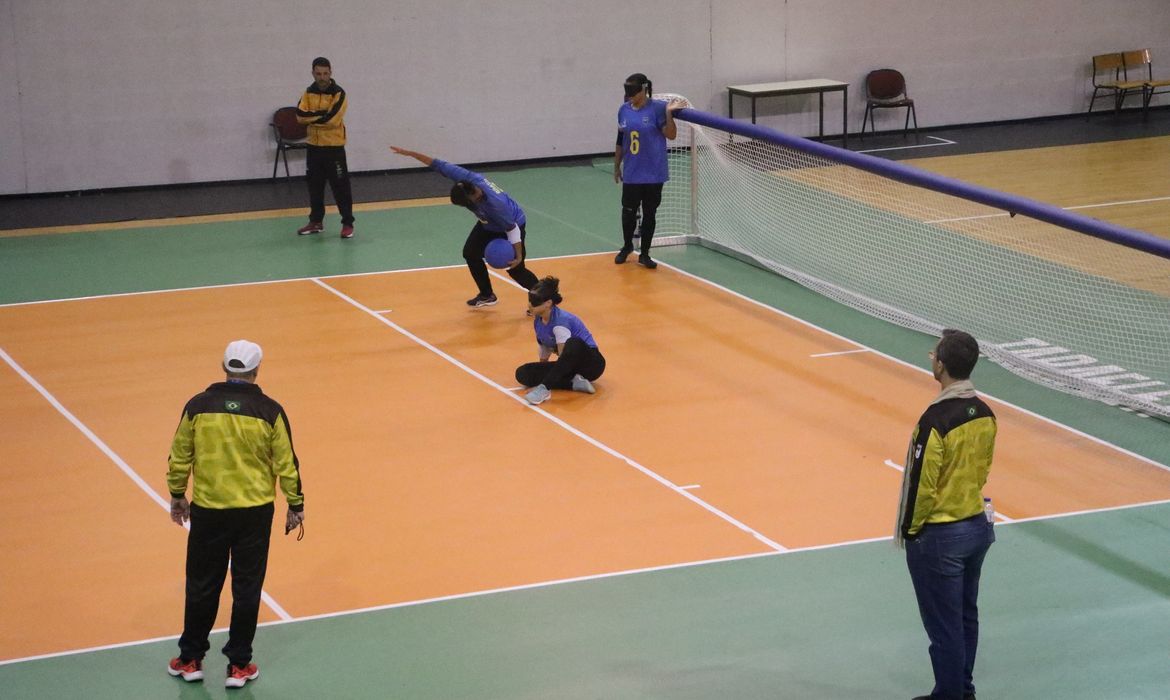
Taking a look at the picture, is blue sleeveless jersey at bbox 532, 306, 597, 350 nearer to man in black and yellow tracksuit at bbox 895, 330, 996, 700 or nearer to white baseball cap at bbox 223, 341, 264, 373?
white baseball cap at bbox 223, 341, 264, 373

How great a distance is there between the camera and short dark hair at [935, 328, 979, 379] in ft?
22.8

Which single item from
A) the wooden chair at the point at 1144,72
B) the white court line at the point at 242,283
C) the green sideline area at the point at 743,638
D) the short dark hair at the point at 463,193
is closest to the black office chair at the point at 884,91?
the wooden chair at the point at 1144,72

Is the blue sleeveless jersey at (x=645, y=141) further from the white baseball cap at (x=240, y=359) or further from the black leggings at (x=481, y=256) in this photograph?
the white baseball cap at (x=240, y=359)

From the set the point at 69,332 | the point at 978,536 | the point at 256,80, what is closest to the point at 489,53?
the point at 256,80

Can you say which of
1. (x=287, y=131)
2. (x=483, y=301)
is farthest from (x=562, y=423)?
(x=287, y=131)

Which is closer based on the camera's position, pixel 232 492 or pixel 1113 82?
pixel 232 492

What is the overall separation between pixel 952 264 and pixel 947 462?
403 inches

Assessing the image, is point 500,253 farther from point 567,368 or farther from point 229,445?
point 229,445

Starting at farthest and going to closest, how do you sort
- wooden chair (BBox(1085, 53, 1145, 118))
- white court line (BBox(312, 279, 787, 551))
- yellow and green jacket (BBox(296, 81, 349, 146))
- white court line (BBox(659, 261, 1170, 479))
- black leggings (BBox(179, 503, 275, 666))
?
wooden chair (BBox(1085, 53, 1145, 118)), yellow and green jacket (BBox(296, 81, 349, 146)), white court line (BBox(659, 261, 1170, 479)), white court line (BBox(312, 279, 787, 551)), black leggings (BBox(179, 503, 275, 666))

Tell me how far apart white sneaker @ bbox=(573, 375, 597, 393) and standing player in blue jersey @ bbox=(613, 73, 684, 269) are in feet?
14.5

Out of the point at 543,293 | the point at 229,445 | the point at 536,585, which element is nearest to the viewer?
the point at 229,445

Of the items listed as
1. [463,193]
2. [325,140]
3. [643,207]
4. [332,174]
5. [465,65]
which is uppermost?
[465,65]

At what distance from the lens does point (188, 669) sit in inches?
314

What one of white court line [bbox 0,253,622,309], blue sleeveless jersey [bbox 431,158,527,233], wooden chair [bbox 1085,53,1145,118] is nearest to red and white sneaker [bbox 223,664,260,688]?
blue sleeveless jersey [bbox 431,158,527,233]
